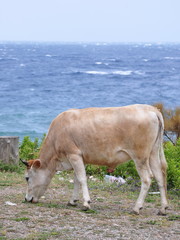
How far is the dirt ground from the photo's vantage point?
693 cm

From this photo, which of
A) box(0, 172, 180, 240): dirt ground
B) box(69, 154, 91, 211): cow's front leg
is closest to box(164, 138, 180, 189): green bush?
box(0, 172, 180, 240): dirt ground

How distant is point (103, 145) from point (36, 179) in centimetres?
133

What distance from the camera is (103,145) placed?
27.7 feet

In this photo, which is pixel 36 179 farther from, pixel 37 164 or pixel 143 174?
pixel 143 174

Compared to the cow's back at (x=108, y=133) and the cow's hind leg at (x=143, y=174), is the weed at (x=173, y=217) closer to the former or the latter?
the cow's hind leg at (x=143, y=174)

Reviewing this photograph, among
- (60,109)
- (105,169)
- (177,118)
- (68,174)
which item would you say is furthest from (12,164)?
(60,109)

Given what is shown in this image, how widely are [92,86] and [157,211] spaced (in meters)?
59.6

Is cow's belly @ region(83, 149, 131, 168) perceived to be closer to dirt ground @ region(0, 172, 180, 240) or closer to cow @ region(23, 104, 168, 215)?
cow @ region(23, 104, 168, 215)

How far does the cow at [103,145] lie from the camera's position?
27.3ft

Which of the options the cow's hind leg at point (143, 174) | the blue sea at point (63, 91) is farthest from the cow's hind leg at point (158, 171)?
the blue sea at point (63, 91)

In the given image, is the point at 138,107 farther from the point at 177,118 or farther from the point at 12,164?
the point at 177,118

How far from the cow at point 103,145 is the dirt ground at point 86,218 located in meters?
0.31

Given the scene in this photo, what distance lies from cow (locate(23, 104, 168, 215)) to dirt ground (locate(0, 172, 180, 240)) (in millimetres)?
310

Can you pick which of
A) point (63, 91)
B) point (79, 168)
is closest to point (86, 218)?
point (79, 168)
